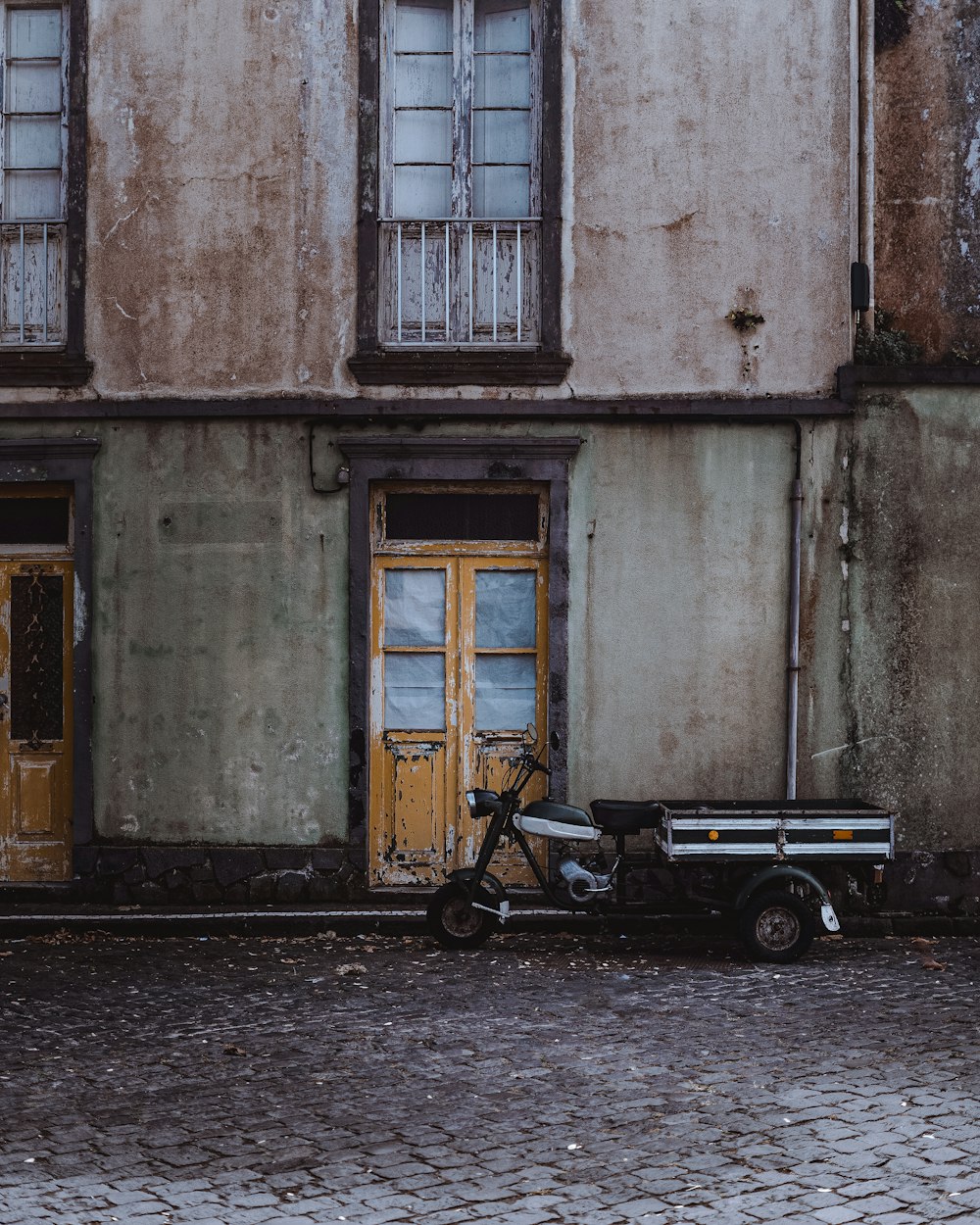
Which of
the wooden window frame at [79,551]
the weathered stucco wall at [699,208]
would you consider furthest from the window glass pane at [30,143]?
the weathered stucco wall at [699,208]

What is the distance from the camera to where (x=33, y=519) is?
1162 cm

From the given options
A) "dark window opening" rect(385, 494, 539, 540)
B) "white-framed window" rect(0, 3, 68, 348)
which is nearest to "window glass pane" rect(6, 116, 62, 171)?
"white-framed window" rect(0, 3, 68, 348)

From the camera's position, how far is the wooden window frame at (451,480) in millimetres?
11102

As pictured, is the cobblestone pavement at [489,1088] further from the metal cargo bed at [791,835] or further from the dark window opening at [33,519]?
the dark window opening at [33,519]

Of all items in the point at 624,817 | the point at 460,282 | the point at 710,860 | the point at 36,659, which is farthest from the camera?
the point at 36,659

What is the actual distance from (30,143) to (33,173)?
0.23 metres

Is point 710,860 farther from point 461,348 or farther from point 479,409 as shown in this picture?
point 461,348

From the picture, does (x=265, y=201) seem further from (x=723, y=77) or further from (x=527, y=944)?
(x=527, y=944)

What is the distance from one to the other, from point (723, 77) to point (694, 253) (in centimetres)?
128

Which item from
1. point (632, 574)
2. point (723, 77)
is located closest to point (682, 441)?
point (632, 574)

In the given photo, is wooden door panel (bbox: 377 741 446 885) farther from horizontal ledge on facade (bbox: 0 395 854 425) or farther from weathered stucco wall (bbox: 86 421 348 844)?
horizontal ledge on facade (bbox: 0 395 854 425)

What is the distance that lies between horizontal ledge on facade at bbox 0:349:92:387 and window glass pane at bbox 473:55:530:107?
3.52 m

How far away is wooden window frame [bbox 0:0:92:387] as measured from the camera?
445 inches

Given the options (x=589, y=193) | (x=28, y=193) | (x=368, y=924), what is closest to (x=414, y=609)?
(x=368, y=924)
